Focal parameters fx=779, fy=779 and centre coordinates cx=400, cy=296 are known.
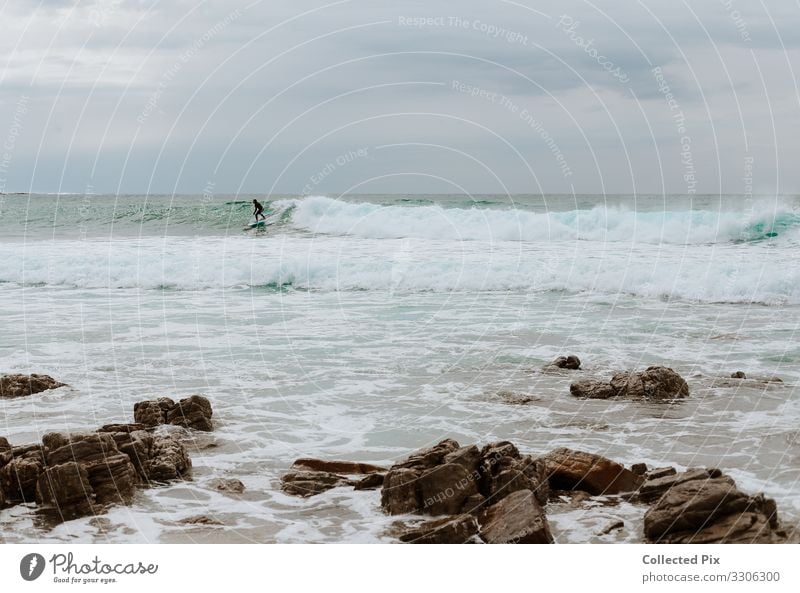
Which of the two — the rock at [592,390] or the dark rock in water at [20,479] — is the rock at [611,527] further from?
the dark rock in water at [20,479]

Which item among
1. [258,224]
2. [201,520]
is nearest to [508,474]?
[201,520]

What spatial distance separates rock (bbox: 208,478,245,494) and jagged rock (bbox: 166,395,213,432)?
1.90 m

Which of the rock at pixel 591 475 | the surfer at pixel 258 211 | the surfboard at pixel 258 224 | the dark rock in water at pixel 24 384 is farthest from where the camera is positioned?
the surfboard at pixel 258 224

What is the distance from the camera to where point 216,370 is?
527 inches

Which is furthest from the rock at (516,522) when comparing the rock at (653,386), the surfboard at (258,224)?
the surfboard at (258,224)

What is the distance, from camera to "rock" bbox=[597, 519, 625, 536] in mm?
6542

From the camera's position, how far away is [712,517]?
614 centimetres

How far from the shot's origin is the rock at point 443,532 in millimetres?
6301

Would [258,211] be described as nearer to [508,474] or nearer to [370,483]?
[370,483]

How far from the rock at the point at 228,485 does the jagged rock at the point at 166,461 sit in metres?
0.39

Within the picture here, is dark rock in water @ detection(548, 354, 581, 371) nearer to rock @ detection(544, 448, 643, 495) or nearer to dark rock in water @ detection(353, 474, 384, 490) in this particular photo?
rock @ detection(544, 448, 643, 495)

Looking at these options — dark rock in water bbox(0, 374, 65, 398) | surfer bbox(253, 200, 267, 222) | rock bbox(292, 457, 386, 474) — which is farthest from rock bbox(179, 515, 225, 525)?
surfer bbox(253, 200, 267, 222)
